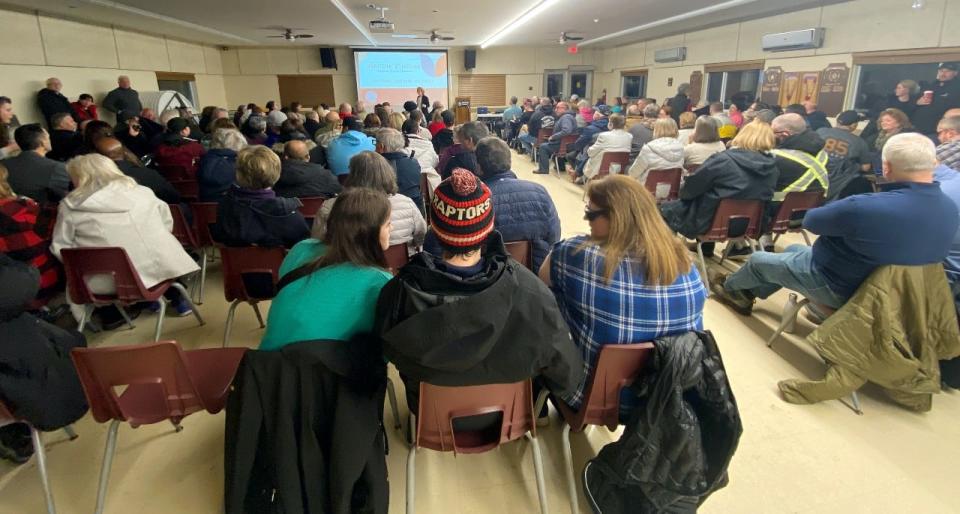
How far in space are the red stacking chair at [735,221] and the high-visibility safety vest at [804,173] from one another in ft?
0.97

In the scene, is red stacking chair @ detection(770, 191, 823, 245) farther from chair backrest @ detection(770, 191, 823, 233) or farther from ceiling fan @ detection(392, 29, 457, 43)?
ceiling fan @ detection(392, 29, 457, 43)

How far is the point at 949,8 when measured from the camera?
17.0 feet

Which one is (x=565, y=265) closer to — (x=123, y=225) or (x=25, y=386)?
(x=25, y=386)

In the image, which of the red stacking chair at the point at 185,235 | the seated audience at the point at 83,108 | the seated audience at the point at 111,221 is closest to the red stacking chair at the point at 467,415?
the seated audience at the point at 111,221

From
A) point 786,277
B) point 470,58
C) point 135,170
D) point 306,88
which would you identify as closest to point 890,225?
point 786,277

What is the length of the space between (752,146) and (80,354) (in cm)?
376

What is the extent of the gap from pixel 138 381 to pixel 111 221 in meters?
1.36

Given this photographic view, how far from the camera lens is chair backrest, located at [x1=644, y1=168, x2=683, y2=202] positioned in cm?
438

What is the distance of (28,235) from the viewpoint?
2357 mm

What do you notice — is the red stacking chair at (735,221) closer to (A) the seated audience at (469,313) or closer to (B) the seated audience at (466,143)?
(B) the seated audience at (466,143)

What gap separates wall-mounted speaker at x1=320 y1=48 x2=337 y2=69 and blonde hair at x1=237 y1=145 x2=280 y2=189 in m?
12.5

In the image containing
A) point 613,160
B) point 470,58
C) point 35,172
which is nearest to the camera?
point 35,172

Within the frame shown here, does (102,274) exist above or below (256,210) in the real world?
below

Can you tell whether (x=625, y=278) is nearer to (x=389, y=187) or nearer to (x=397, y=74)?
(x=389, y=187)
